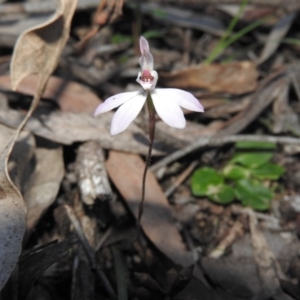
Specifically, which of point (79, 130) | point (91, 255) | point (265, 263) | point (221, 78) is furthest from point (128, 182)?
point (221, 78)

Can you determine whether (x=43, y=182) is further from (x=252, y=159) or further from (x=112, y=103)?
(x=252, y=159)

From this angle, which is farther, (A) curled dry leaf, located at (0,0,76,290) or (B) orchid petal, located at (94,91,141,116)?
(A) curled dry leaf, located at (0,0,76,290)

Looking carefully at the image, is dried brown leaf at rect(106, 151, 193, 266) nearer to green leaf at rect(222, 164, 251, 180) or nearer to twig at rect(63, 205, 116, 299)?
twig at rect(63, 205, 116, 299)

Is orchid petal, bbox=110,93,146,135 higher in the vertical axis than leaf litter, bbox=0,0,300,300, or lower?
higher

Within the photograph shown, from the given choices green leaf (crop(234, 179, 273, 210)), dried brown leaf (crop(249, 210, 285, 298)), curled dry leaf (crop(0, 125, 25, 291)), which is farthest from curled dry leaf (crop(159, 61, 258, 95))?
curled dry leaf (crop(0, 125, 25, 291))

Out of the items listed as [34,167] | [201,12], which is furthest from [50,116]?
[201,12]

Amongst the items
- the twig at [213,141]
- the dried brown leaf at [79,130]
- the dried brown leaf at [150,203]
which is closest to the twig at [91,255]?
the dried brown leaf at [150,203]

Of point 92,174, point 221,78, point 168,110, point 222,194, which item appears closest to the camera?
point 168,110

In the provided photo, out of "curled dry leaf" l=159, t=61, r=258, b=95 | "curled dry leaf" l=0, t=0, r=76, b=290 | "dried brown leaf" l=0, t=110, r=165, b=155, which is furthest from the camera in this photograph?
"curled dry leaf" l=159, t=61, r=258, b=95

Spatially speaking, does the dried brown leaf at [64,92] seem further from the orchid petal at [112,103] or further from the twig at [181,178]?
the orchid petal at [112,103]
